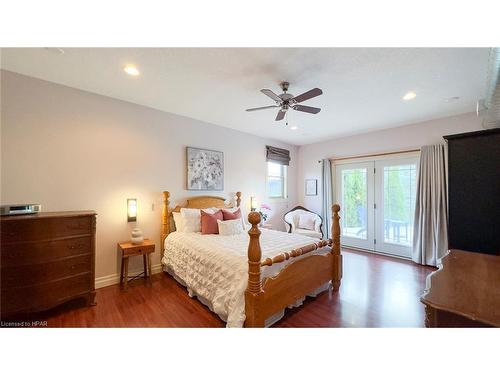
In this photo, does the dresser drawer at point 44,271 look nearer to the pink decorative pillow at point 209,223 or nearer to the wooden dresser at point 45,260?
the wooden dresser at point 45,260

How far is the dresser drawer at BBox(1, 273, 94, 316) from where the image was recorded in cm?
182

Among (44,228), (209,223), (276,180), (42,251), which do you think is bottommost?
(42,251)

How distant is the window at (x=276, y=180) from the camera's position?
498 centimetres

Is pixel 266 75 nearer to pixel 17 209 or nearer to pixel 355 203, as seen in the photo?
pixel 17 209

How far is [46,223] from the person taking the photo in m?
1.99

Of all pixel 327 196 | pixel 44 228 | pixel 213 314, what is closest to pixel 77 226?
pixel 44 228

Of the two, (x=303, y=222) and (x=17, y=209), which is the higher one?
(x=17, y=209)

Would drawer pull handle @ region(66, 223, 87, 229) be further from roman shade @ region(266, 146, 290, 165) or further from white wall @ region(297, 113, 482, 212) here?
white wall @ region(297, 113, 482, 212)

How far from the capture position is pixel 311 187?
533 cm

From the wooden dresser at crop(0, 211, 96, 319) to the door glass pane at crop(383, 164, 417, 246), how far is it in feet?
16.6

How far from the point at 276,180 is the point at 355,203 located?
6.34ft

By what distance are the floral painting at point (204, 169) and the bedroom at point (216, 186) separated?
22mm

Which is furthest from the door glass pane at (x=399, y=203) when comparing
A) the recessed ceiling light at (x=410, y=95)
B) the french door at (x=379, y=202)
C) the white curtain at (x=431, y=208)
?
the recessed ceiling light at (x=410, y=95)
